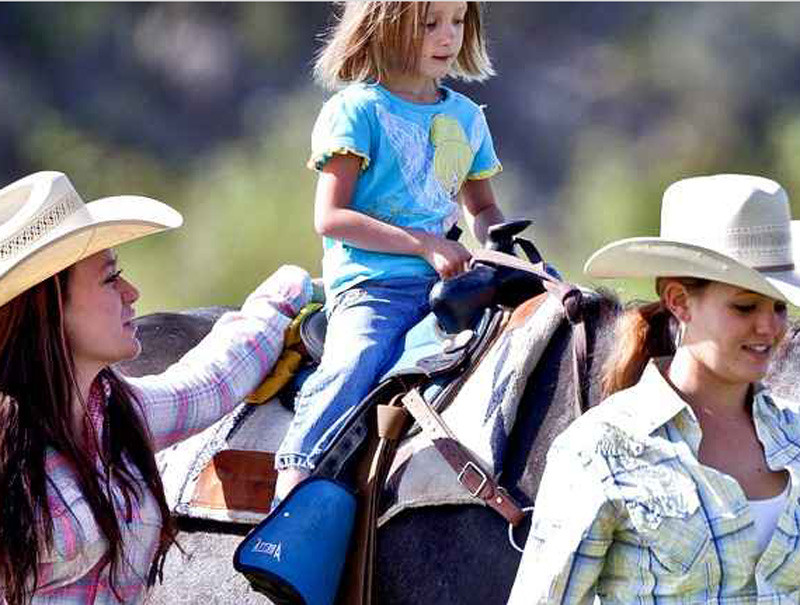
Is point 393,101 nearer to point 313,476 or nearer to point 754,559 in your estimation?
point 313,476

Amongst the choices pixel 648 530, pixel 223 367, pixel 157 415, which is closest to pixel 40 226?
pixel 157 415

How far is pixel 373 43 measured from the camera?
458 cm

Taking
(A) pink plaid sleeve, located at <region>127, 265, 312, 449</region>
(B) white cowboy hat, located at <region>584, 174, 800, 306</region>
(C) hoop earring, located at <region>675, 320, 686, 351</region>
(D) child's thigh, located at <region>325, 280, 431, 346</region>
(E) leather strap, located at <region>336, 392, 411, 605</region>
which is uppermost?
(B) white cowboy hat, located at <region>584, 174, 800, 306</region>

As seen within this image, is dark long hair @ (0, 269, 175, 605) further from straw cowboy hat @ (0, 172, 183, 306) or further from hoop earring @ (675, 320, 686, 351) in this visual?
hoop earring @ (675, 320, 686, 351)

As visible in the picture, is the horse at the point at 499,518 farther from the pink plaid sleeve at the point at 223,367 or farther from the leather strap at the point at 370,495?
the pink plaid sleeve at the point at 223,367

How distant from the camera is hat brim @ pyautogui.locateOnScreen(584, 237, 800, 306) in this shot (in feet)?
9.96

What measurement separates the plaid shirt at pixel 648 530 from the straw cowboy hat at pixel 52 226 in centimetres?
115

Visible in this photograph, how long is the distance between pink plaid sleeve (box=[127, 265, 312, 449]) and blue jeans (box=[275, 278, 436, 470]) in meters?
0.18

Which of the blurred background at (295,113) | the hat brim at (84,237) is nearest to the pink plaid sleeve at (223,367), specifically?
the hat brim at (84,237)

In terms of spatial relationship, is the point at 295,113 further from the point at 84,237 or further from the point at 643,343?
the point at 643,343

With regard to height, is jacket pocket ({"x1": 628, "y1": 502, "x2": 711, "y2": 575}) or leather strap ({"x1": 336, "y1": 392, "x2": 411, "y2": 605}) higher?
jacket pocket ({"x1": 628, "y1": 502, "x2": 711, "y2": 575})

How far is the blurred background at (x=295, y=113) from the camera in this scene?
1081cm

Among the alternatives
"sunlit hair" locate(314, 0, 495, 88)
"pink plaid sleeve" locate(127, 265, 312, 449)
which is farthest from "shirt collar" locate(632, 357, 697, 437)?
"sunlit hair" locate(314, 0, 495, 88)

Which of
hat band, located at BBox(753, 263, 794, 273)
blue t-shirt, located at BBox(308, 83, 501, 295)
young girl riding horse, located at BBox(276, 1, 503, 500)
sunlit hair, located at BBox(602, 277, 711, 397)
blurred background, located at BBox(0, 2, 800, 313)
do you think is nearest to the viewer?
hat band, located at BBox(753, 263, 794, 273)
